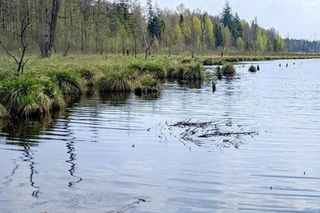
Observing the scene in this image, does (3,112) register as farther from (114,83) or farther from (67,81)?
(114,83)

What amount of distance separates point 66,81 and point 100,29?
4605cm

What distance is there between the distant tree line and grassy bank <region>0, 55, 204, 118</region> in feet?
9.27

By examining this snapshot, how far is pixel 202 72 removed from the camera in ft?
145

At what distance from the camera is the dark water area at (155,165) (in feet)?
28.1

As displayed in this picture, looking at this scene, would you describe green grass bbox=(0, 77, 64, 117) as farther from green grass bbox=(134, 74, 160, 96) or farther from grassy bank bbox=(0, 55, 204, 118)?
green grass bbox=(134, 74, 160, 96)

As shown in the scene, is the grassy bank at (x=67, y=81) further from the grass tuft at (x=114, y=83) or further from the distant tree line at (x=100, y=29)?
the distant tree line at (x=100, y=29)

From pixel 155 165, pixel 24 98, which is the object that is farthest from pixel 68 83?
pixel 155 165

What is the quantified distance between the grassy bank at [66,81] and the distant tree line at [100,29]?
283 centimetres

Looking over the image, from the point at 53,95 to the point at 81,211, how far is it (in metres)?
13.6

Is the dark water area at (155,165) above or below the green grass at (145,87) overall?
below

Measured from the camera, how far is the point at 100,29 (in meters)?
72.2

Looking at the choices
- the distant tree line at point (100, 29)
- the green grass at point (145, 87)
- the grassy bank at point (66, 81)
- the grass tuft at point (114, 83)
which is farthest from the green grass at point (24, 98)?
the green grass at point (145, 87)

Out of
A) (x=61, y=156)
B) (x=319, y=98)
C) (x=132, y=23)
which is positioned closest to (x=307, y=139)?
(x=61, y=156)

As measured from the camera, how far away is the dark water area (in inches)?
337
